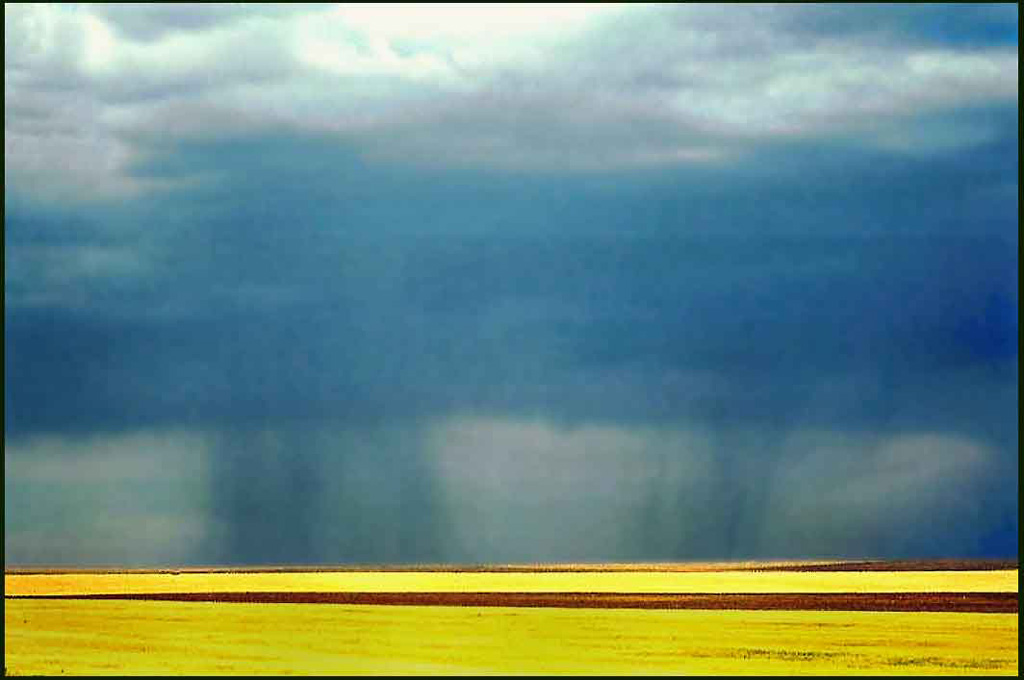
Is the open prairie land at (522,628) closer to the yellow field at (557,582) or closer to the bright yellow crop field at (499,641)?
the bright yellow crop field at (499,641)

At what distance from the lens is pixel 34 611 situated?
3054 inches

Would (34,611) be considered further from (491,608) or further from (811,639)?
(811,639)

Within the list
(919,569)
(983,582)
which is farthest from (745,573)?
(983,582)

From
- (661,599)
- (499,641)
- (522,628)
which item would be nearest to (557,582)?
(661,599)

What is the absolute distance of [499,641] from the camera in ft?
196

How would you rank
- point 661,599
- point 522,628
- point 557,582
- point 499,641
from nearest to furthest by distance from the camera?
1. point 499,641
2. point 522,628
3. point 661,599
4. point 557,582

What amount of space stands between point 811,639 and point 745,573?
70.9 metres

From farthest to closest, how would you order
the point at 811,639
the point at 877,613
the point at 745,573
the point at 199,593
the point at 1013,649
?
the point at 745,573
the point at 199,593
the point at 877,613
the point at 811,639
the point at 1013,649

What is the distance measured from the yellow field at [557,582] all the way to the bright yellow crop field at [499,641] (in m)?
22.3

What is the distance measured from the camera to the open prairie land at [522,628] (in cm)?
5188

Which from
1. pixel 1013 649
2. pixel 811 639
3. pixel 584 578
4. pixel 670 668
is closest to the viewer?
pixel 670 668

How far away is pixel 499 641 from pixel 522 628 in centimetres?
625

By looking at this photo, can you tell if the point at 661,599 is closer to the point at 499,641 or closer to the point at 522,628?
the point at 522,628

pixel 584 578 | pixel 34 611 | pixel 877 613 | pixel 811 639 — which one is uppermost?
pixel 584 578
